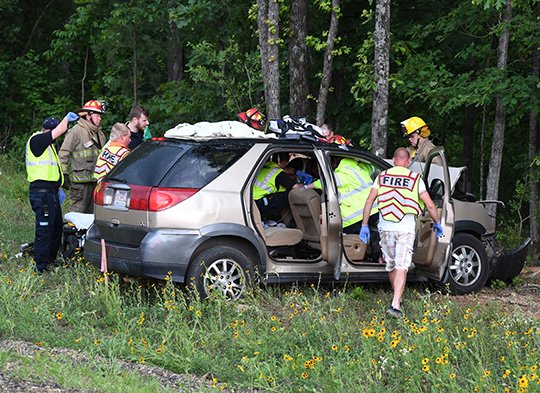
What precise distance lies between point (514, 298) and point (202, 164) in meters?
3.71

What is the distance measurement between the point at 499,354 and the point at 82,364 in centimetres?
313

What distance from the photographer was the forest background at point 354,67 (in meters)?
13.4

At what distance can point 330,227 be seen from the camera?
9.27 metres

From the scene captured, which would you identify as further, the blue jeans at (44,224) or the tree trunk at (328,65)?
the tree trunk at (328,65)

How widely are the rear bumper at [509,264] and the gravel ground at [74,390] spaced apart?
4683mm

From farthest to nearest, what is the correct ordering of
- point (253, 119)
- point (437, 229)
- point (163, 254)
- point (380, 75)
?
point (380, 75), point (253, 119), point (437, 229), point (163, 254)

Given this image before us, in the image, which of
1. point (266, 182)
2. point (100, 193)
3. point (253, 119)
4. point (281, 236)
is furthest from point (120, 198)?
point (253, 119)

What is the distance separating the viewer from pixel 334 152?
9.53 metres

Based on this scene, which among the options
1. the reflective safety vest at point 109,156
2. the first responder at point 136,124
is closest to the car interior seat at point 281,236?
the reflective safety vest at point 109,156

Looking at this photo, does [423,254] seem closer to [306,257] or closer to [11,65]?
[306,257]

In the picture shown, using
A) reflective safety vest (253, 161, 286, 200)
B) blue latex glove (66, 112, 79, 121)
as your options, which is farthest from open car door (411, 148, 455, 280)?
blue latex glove (66, 112, 79, 121)

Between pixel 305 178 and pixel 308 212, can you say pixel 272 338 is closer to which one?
pixel 308 212

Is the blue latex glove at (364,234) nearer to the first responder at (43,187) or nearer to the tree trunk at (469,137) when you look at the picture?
the first responder at (43,187)

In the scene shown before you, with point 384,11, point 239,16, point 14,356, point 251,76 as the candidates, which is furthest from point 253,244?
point 239,16
